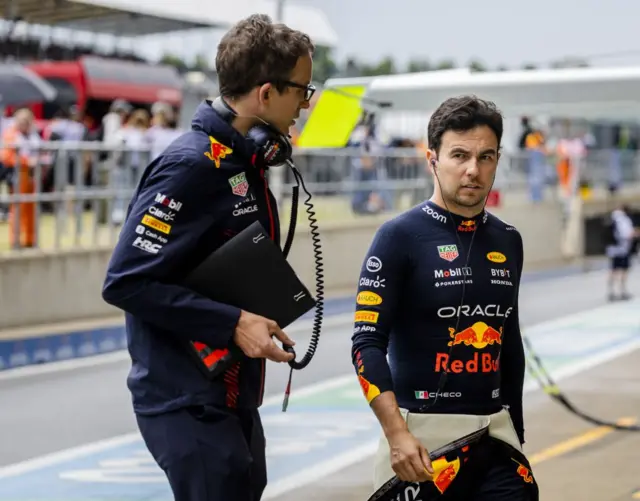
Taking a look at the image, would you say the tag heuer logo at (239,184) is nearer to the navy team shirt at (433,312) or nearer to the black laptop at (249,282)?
the black laptop at (249,282)

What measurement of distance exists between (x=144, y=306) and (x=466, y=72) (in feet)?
16.7

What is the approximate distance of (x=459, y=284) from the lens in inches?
167

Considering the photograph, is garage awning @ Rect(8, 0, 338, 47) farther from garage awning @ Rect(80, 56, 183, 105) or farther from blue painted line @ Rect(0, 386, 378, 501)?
blue painted line @ Rect(0, 386, 378, 501)

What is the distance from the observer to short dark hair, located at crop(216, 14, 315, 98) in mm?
3705

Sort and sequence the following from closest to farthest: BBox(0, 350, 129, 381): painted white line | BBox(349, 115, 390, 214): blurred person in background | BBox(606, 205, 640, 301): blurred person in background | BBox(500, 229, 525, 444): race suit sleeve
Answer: BBox(500, 229, 525, 444): race suit sleeve → BBox(0, 350, 129, 381): painted white line → BBox(606, 205, 640, 301): blurred person in background → BBox(349, 115, 390, 214): blurred person in background

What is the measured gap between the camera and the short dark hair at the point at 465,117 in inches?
170

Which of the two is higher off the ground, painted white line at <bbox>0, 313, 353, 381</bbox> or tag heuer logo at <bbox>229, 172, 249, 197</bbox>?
tag heuer logo at <bbox>229, 172, 249, 197</bbox>

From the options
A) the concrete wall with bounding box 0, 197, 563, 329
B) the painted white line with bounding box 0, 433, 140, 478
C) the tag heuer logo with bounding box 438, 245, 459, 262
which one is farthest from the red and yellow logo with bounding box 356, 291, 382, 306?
the concrete wall with bounding box 0, 197, 563, 329

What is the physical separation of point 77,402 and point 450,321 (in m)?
8.16

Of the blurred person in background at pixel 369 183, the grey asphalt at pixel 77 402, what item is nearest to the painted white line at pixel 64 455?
the grey asphalt at pixel 77 402

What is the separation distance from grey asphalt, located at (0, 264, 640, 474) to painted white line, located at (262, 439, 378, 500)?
6.08 ft

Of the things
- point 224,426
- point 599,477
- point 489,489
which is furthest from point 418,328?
point 599,477

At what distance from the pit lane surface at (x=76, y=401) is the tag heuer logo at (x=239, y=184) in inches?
213

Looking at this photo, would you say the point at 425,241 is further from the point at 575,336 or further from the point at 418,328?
the point at 575,336
